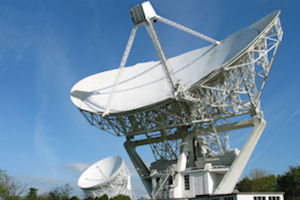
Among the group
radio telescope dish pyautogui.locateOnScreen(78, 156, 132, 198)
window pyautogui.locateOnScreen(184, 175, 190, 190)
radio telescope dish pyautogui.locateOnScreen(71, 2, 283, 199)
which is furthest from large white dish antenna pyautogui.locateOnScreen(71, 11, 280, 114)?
radio telescope dish pyautogui.locateOnScreen(78, 156, 132, 198)

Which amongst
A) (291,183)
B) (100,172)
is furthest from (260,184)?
(100,172)

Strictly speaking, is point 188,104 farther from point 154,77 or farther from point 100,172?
point 100,172

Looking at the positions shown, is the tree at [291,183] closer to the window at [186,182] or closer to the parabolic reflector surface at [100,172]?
the window at [186,182]

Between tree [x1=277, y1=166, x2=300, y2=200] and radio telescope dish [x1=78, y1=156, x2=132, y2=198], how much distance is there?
19964mm

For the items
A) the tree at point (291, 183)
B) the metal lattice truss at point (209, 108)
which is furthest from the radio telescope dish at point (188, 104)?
the tree at point (291, 183)

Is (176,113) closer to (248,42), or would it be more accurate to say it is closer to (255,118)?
(255,118)

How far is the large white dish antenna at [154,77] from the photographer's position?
24531mm

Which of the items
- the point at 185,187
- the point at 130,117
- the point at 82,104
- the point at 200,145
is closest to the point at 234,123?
the point at 200,145

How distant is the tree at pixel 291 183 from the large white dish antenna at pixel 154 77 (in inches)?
842

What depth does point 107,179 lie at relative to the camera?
121 ft

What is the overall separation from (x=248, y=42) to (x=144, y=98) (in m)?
10.3

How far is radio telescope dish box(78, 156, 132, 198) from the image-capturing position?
37.2 m

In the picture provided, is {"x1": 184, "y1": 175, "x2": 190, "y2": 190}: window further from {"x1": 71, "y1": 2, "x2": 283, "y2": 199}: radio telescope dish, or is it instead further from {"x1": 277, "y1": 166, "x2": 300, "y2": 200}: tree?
{"x1": 277, "y1": 166, "x2": 300, "y2": 200}: tree

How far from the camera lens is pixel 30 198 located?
52.0 m
